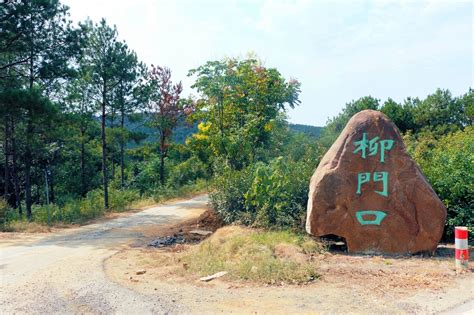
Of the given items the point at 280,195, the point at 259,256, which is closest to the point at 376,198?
the point at 280,195

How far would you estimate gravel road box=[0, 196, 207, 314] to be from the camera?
19.1 ft

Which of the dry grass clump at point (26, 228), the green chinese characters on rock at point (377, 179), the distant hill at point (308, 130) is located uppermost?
the distant hill at point (308, 130)

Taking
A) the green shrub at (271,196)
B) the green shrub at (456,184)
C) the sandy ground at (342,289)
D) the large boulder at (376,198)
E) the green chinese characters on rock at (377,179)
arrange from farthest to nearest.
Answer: the green shrub at (271,196)
the green shrub at (456,184)
the green chinese characters on rock at (377,179)
the large boulder at (376,198)
the sandy ground at (342,289)

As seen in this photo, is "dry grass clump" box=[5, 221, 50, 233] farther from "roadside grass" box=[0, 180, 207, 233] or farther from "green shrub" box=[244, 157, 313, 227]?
"green shrub" box=[244, 157, 313, 227]

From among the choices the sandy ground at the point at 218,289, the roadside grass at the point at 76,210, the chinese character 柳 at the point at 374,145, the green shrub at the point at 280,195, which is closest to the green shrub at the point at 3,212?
the roadside grass at the point at 76,210

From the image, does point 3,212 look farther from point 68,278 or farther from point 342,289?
point 342,289

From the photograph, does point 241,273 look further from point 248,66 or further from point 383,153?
point 248,66

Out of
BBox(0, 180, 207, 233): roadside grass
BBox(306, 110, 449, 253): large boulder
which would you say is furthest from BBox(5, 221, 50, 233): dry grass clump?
BBox(306, 110, 449, 253): large boulder

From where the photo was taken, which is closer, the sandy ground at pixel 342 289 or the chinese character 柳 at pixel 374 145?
the sandy ground at pixel 342 289

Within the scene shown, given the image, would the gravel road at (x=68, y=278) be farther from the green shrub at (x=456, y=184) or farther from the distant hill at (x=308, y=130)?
the distant hill at (x=308, y=130)

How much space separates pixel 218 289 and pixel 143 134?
64.2ft

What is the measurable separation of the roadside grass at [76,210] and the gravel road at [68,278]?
2046mm

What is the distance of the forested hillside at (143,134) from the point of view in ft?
35.3

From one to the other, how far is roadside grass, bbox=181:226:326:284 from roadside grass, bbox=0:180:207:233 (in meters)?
7.59
